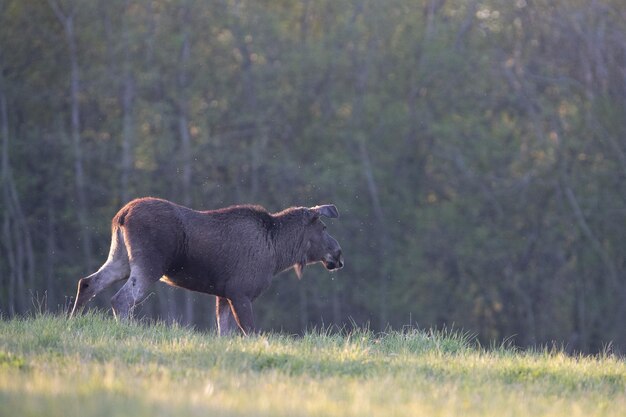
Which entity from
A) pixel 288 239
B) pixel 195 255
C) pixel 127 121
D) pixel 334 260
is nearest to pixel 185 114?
pixel 127 121

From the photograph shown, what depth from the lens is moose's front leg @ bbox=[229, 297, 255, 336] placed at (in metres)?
12.9

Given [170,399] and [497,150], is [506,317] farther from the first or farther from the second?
[170,399]

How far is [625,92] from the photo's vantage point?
1491 inches

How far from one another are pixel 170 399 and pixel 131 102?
98.1 feet

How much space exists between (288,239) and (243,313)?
160cm

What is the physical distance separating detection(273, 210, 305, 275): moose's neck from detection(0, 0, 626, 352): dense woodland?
65.3 ft

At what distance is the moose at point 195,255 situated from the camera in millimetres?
12633

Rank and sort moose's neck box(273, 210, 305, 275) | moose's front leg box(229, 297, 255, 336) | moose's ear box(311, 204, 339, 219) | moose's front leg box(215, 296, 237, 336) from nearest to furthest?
moose's front leg box(229, 297, 255, 336), moose's front leg box(215, 296, 237, 336), moose's neck box(273, 210, 305, 275), moose's ear box(311, 204, 339, 219)

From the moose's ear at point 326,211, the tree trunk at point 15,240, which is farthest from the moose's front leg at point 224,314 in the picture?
the tree trunk at point 15,240

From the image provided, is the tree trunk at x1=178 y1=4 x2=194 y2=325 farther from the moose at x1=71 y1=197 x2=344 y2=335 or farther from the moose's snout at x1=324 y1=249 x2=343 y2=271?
the moose at x1=71 y1=197 x2=344 y2=335

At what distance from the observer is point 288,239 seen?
563 inches

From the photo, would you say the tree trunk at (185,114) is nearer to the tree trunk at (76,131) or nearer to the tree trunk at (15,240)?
the tree trunk at (76,131)

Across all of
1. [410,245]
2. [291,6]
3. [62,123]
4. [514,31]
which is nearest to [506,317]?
[410,245]

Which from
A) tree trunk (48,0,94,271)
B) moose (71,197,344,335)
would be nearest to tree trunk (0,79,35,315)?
tree trunk (48,0,94,271)
